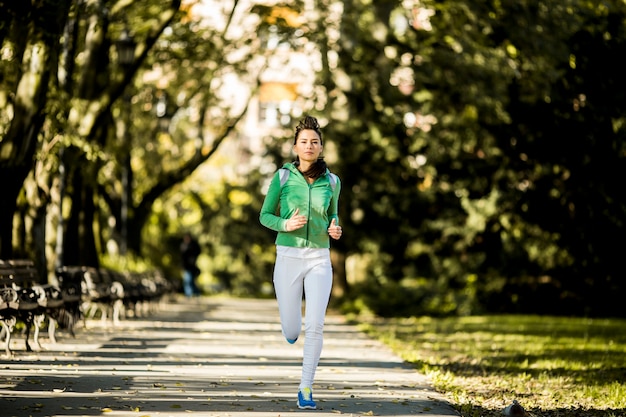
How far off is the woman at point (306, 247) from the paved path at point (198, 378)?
570mm

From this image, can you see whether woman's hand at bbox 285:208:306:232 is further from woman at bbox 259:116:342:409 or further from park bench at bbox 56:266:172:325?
park bench at bbox 56:266:172:325

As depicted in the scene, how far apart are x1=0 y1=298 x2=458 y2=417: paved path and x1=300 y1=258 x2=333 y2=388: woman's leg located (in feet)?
1.14

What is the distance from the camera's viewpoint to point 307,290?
9.60 meters

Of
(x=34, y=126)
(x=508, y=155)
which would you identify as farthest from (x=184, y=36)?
(x=34, y=126)

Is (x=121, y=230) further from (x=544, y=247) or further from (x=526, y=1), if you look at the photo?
(x=526, y=1)

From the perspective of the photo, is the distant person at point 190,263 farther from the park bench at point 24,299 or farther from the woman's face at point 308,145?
the woman's face at point 308,145

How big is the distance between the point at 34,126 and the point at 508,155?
12848mm

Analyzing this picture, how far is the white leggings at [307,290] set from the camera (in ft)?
31.2

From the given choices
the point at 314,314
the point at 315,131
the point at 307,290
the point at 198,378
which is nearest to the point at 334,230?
the point at 307,290

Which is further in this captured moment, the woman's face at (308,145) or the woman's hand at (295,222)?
the woman's face at (308,145)

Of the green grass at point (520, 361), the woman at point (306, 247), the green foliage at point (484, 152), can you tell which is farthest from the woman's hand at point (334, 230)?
the green foliage at point (484, 152)

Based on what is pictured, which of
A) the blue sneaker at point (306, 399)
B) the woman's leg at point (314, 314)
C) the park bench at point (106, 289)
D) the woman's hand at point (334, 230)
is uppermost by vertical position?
the woman's hand at point (334, 230)

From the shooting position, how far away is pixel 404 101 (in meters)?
31.5

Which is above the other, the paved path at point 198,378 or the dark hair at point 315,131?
the dark hair at point 315,131
